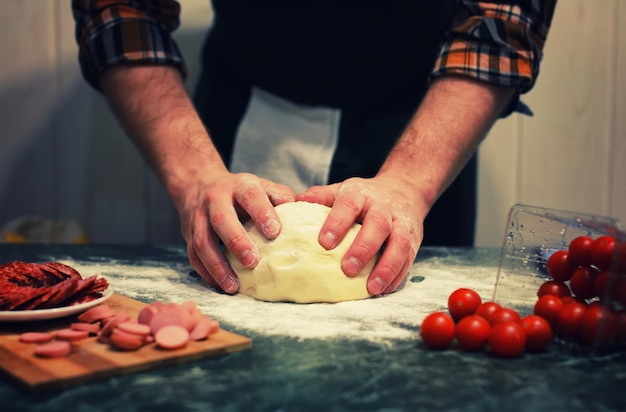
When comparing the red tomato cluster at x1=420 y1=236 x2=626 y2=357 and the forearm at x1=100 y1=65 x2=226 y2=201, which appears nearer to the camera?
the red tomato cluster at x1=420 y1=236 x2=626 y2=357

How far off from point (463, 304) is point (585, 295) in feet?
0.54

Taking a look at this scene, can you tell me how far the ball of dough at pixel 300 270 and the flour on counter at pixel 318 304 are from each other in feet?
0.07

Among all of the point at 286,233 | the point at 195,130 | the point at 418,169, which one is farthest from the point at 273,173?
the point at 286,233

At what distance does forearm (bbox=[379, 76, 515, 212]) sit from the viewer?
1.42m

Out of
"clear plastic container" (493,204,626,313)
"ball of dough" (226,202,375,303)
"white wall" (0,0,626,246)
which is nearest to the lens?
"clear plastic container" (493,204,626,313)

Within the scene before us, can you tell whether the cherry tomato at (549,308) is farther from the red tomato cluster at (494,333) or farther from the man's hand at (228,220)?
the man's hand at (228,220)

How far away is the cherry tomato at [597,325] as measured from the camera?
841 mm

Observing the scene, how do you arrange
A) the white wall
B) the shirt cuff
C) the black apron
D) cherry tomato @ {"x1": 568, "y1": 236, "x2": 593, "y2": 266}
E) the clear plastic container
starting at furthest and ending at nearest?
1. the white wall
2. the black apron
3. the shirt cuff
4. the clear plastic container
5. cherry tomato @ {"x1": 568, "y1": 236, "x2": 593, "y2": 266}

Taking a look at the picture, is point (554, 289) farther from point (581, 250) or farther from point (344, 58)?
point (344, 58)

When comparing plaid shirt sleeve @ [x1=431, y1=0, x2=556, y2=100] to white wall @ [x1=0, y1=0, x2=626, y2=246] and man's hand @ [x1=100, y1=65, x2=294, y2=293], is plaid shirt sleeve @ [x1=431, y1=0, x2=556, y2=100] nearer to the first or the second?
man's hand @ [x1=100, y1=65, x2=294, y2=293]

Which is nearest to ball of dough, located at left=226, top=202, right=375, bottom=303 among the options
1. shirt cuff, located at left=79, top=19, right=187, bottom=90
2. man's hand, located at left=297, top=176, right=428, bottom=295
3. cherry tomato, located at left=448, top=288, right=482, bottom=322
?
man's hand, located at left=297, top=176, right=428, bottom=295

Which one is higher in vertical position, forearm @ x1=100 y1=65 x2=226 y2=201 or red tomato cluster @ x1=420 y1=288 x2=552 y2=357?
forearm @ x1=100 y1=65 x2=226 y2=201

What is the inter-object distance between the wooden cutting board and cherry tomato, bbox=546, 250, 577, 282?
1.51 feet

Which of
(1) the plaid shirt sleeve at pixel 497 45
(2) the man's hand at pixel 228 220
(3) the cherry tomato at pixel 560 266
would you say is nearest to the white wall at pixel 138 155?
(1) the plaid shirt sleeve at pixel 497 45
